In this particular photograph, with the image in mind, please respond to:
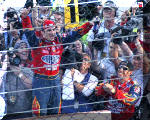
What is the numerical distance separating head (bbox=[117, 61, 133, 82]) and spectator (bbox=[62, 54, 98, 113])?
A: 16 cm

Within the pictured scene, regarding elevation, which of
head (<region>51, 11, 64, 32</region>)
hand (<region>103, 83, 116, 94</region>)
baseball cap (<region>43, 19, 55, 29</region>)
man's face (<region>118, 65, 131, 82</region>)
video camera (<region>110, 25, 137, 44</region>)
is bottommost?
hand (<region>103, 83, 116, 94</region>)

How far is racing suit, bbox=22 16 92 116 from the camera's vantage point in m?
1.46

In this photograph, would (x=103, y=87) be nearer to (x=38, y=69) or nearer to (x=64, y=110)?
(x=64, y=110)

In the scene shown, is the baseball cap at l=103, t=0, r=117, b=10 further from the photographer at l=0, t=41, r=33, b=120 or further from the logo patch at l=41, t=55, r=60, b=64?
the photographer at l=0, t=41, r=33, b=120

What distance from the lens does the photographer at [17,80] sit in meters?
1.47

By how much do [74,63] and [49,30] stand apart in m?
0.24

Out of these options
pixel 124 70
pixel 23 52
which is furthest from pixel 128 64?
pixel 23 52

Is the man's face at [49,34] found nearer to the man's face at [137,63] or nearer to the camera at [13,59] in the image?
the camera at [13,59]

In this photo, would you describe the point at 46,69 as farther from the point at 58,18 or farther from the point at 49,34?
the point at 58,18

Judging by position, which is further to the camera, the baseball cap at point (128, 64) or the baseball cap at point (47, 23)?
the baseball cap at point (128, 64)

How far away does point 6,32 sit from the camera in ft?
4.83

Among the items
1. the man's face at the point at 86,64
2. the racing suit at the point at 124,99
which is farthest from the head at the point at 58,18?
the racing suit at the point at 124,99

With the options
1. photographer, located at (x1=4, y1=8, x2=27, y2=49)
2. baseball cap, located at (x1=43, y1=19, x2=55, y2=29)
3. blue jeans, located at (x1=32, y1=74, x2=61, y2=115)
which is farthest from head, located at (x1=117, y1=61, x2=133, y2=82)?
photographer, located at (x1=4, y1=8, x2=27, y2=49)

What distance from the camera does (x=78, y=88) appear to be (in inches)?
60.2
